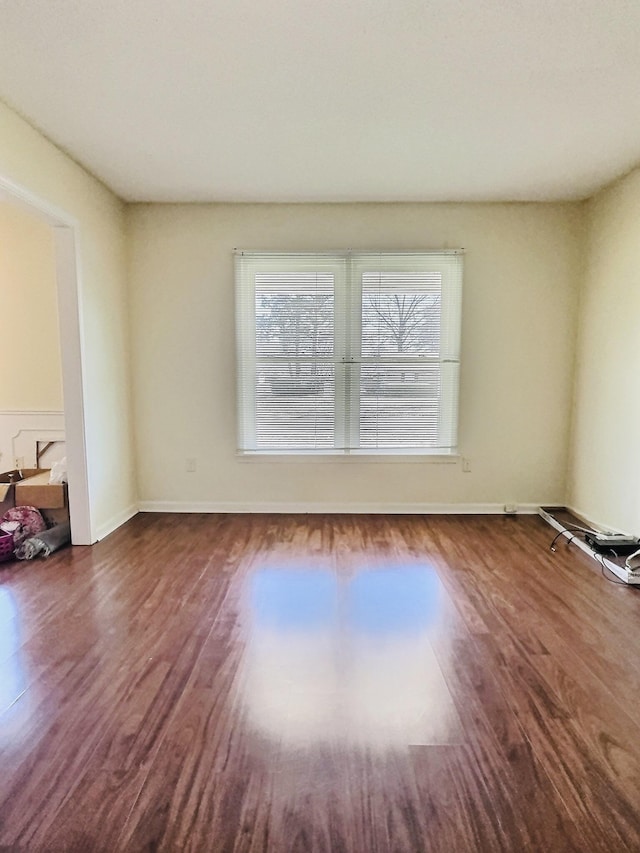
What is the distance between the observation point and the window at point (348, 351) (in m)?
3.86

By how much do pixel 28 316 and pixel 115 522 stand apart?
184 cm

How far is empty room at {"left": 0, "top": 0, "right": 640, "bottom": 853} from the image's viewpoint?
1.48m

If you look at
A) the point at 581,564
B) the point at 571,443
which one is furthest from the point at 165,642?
the point at 571,443

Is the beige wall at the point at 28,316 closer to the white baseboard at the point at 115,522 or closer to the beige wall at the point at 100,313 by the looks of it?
the beige wall at the point at 100,313

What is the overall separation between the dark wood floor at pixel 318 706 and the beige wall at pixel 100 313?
763mm

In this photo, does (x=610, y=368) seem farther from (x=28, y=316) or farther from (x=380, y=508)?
(x=28, y=316)

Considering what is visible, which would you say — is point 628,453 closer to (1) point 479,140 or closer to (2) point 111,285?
(1) point 479,140

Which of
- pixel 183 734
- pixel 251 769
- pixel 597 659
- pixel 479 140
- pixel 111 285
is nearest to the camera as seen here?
pixel 251 769

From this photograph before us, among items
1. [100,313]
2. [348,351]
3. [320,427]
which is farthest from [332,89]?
[320,427]

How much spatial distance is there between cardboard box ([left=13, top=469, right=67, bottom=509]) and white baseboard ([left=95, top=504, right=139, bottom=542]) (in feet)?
1.11

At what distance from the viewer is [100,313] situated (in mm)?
3486

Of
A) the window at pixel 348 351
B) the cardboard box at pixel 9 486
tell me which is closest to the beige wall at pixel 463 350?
the window at pixel 348 351

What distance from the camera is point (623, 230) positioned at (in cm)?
333

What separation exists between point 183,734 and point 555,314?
3.90m
